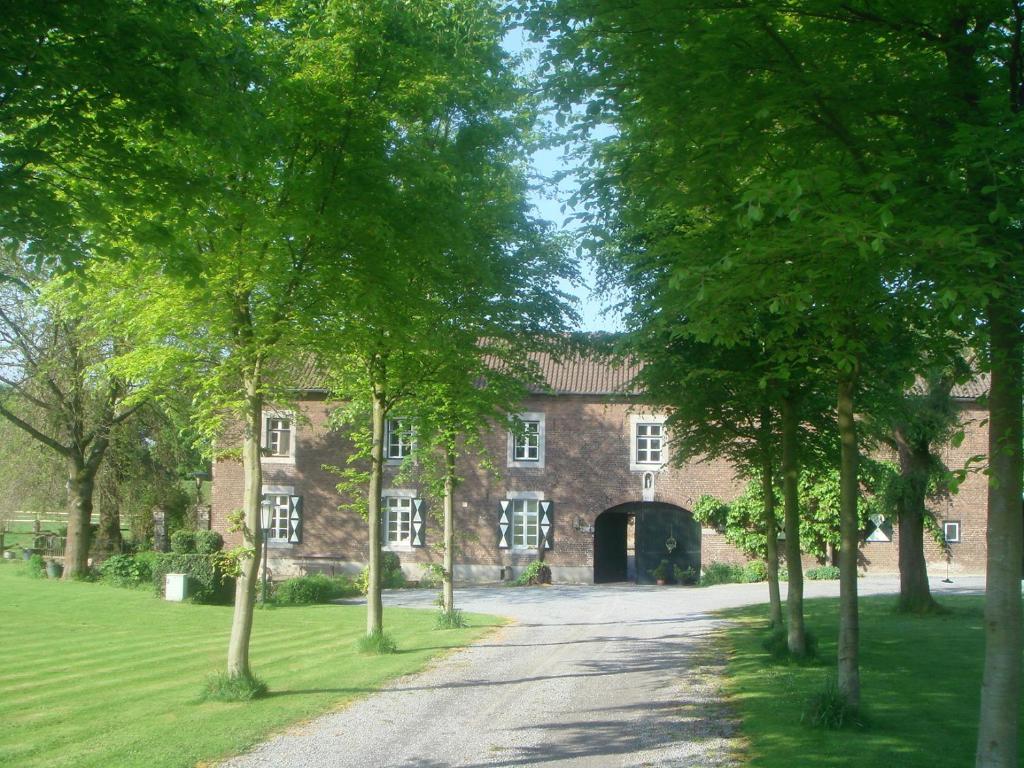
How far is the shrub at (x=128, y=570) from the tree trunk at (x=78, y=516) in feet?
7.40

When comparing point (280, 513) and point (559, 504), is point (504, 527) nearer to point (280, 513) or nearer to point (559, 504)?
point (559, 504)

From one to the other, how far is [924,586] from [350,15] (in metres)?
16.6

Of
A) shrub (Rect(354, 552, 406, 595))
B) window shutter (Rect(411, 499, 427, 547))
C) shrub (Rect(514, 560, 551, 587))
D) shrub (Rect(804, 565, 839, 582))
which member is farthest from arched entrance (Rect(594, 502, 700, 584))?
shrub (Rect(354, 552, 406, 595))

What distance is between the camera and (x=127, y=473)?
32312 mm

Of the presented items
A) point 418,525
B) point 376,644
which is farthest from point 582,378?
point 376,644

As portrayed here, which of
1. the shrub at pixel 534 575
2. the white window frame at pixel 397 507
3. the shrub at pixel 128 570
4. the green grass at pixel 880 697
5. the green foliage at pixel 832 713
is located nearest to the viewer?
the green grass at pixel 880 697

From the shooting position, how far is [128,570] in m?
28.8

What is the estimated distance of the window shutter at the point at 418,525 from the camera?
33.3m

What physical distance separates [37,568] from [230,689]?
25.8 metres

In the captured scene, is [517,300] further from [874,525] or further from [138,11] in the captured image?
[874,525]

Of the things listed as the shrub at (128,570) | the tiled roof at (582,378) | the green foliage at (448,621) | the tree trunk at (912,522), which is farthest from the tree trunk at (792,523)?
the shrub at (128,570)

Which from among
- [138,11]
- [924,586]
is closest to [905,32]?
[138,11]

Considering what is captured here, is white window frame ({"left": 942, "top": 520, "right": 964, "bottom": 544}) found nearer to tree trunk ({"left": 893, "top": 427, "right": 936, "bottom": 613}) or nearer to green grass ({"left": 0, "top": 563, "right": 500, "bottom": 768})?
tree trunk ({"left": 893, "top": 427, "right": 936, "bottom": 613})

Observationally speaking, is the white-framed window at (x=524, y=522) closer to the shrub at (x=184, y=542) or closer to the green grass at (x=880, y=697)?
the shrub at (x=184, y=542)
